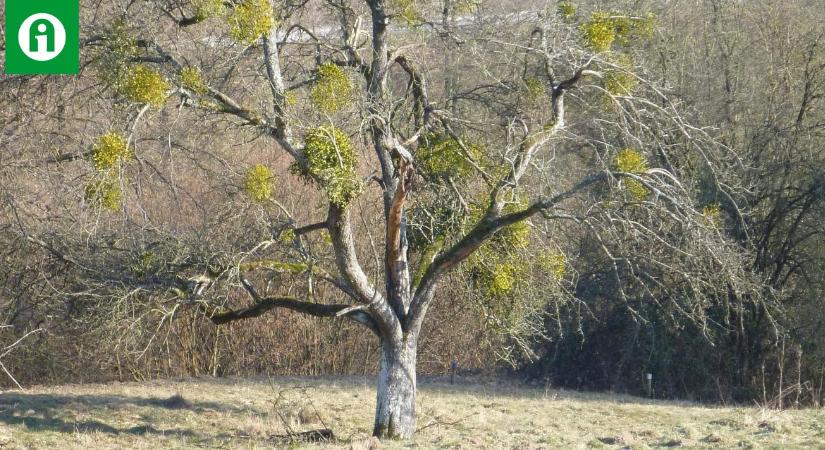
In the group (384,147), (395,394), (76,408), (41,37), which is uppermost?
(41,37)

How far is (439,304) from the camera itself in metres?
18.2

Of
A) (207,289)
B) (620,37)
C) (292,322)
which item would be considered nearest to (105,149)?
(207,289)

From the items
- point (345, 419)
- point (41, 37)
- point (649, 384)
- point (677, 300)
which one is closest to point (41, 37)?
point (41, 37)

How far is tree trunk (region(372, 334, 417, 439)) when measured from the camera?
991cm

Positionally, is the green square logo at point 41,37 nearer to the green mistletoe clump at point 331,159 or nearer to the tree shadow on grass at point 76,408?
the green mistletoe clump at point 331,159

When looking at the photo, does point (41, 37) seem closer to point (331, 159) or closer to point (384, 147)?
point (331, 159)

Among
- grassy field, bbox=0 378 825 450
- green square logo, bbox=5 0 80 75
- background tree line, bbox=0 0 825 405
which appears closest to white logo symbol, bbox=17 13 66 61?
green square logo, bbox=5 0 80 75

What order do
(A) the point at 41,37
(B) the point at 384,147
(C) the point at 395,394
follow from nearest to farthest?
1. (B) the point at 384,147
2. (A) the point at 41,37
3. (C) the point at 395,394

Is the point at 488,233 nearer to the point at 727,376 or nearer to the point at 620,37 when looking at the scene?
the point at 620,37

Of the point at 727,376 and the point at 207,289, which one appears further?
the point at 727,376

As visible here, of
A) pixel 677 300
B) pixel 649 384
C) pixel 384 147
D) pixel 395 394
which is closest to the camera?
pixel 384 147

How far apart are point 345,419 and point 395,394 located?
2.35 metres

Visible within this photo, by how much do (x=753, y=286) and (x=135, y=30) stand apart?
228 inches

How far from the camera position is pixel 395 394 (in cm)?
994
